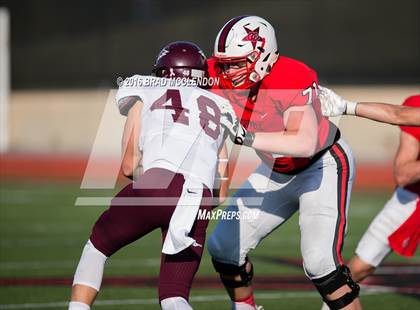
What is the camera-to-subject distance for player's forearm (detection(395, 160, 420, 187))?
665 cm

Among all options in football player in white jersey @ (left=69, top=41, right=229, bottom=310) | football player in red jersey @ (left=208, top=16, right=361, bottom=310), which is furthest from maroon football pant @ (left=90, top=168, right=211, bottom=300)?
football player in red jersey @ (left=208, top=16, right=361, bottom=310)

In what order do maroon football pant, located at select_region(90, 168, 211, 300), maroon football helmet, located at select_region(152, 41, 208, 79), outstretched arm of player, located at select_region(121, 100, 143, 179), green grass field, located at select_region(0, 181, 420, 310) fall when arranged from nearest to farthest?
1. maroon football pant, located at select_region(90, 168, 211, 300)
2. outstretched arm of player, located at select_region(121, 100, 143, 179)
3. maroon football helmet, located at select_region(152, 41, 208, 79)
4. green grass field, located at select_region(0, 181, 420, 310)

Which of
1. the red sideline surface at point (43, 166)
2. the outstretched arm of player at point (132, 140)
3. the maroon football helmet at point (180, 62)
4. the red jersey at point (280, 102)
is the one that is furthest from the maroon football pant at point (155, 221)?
the red sideline surface at point (43, 166)

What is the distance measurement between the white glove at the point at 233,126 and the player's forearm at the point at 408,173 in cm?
196

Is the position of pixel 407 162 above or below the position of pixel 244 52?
below

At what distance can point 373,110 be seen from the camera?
5.54 m

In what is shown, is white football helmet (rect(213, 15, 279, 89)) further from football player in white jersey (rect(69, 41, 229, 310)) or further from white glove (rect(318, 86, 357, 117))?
football player in white jersey (rect(69, 41, 229, 310))

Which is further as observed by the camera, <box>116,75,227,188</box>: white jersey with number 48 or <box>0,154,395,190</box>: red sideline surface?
<box>0,154,395,190</box>: red sideline surface

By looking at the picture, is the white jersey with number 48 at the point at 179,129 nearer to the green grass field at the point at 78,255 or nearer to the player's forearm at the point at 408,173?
the player's forearm at the point at 408,173

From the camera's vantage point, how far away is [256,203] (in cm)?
606

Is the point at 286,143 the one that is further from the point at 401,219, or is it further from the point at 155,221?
the point at 401,219

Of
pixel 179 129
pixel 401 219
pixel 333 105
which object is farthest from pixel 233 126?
pixel 401 219

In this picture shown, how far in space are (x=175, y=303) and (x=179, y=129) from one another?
0.88 metres

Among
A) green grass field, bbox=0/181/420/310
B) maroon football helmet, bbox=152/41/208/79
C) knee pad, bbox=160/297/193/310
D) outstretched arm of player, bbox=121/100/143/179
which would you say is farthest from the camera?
green grass field, bbox=0/181/420/310
